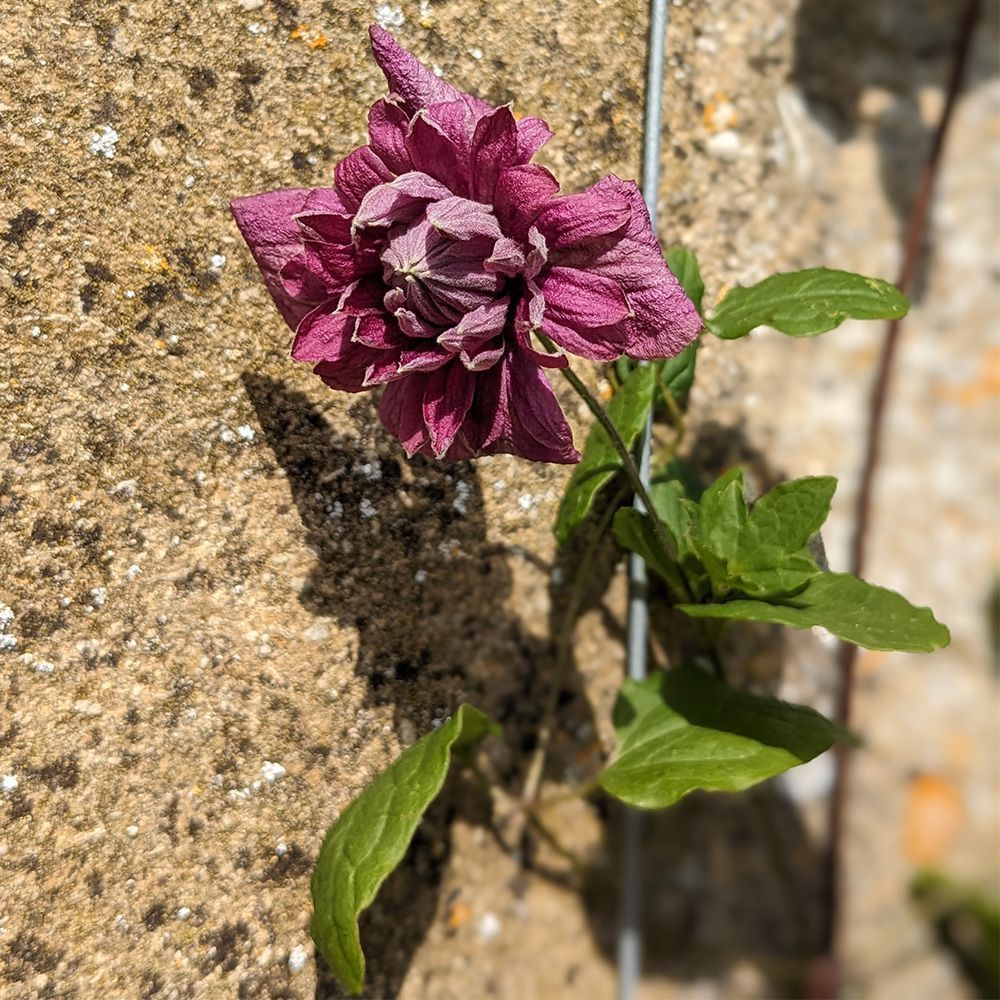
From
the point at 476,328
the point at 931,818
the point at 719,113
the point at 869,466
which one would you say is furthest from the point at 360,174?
the point at 931,818

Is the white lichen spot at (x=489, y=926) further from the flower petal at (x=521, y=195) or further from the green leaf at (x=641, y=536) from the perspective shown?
the flower petal at (x=521, y=195)

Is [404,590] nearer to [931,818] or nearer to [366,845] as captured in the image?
[366,845]

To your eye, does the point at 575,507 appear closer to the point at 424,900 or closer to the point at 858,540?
the point at 424,900

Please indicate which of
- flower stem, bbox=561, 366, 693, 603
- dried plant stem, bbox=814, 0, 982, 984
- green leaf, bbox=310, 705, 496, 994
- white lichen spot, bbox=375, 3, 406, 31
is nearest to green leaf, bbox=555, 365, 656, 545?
flower stem, bbox=561, 366, 693, 603

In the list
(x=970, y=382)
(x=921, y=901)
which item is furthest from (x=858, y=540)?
(x=921, y=901)

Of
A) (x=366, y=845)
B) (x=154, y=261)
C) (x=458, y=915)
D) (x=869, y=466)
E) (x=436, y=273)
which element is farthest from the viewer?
(x=869, y=466)

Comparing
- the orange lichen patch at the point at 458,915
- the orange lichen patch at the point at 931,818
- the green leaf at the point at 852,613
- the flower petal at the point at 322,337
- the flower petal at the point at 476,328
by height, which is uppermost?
the flower petal at the point at 476,328

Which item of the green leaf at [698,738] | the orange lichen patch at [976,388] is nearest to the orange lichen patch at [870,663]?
the orange lichen patch at [976,388]
